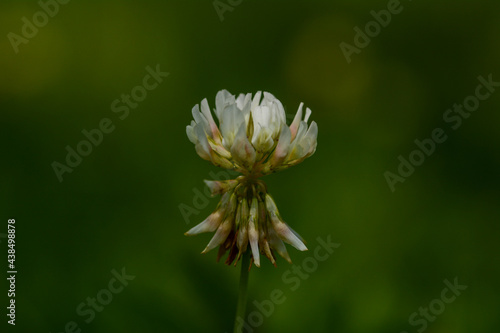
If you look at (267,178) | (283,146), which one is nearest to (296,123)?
(283,146)

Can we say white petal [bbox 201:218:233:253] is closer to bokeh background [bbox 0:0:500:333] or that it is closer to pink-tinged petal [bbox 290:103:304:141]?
pink-tinged petal [bbox 290:103:304:141]

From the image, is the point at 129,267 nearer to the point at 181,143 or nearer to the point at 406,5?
the point at 181,143

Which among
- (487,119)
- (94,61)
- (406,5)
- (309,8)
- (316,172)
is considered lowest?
(487,119)

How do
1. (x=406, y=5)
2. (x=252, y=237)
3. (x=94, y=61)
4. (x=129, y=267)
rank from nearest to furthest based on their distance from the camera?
(x=252, y=237) < (x=129, y=267) < (x=94, y=61) < (x=406, y=5)

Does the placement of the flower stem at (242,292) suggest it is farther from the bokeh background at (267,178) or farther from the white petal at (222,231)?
the bokeh background at (267,178)

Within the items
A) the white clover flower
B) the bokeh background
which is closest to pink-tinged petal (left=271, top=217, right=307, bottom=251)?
the white clover flower

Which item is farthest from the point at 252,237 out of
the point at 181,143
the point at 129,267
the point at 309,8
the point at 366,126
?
the point at 309,8

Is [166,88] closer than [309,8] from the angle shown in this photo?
Yes

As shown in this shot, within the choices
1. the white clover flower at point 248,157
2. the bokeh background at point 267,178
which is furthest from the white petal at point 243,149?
the bokeh background at point 267,178
